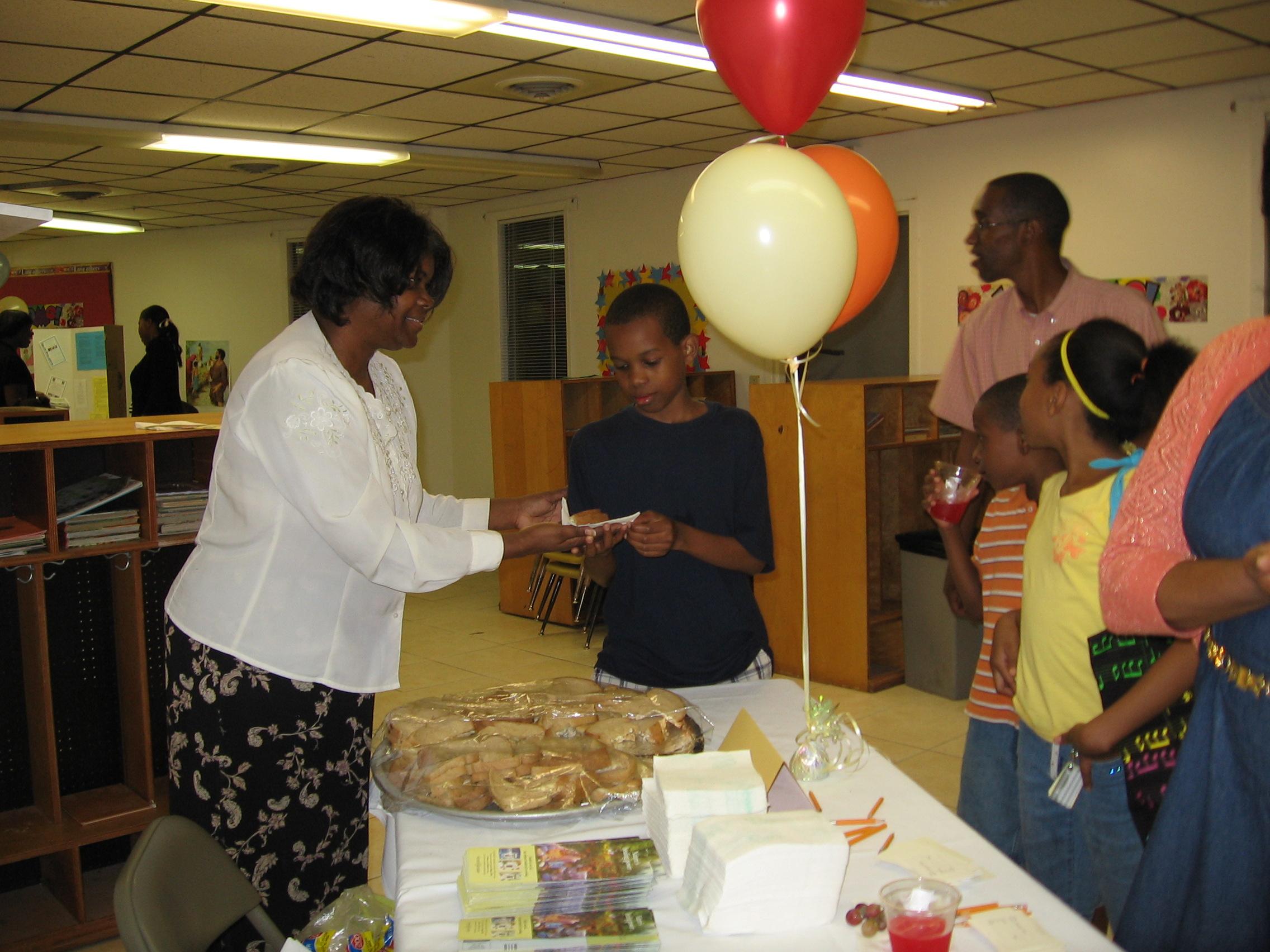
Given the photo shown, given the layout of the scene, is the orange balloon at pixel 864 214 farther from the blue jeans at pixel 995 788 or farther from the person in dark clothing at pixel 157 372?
the person in dark clothing at pixel 157 372

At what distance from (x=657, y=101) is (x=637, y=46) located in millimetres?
1199

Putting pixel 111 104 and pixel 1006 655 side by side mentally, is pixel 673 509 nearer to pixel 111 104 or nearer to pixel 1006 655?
pixel 1006 655

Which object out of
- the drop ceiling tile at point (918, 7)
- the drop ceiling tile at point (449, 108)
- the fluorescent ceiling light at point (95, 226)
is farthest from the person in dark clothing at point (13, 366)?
the drop ceiling tile at point (918, 7)

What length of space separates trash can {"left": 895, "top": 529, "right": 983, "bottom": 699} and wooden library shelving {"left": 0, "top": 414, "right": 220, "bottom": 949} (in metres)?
3.33

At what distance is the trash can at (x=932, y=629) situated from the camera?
16.8ft

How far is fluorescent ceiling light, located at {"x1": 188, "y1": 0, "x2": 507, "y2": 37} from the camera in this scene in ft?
12.4

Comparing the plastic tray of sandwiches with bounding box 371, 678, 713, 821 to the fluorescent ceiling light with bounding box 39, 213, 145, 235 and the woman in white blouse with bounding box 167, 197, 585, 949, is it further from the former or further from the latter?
the fluorescent ceiling light with bounding box 39, 213, 145, 235

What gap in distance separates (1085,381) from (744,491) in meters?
0.73

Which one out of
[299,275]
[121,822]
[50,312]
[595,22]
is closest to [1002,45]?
[595,22]

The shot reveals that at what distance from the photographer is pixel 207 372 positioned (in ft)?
37.5

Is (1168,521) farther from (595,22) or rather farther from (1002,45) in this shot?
(1002,45)

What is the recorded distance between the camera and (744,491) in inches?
90.7

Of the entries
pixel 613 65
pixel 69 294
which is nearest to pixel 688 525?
pixel 613 65

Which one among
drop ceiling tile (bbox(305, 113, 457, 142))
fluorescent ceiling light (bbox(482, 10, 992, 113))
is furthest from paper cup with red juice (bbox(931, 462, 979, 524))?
drop ceiling tile (bbox(305, 113, 457, 142))
